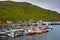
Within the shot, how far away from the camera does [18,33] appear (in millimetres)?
14062

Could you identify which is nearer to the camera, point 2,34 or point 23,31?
point 2,34

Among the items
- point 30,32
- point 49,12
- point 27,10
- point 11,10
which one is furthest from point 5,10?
point 30,32

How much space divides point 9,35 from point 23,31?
1330mm

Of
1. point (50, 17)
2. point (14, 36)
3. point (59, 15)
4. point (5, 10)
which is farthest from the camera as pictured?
point (59, 15)

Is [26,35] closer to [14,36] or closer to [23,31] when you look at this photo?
[23,31]

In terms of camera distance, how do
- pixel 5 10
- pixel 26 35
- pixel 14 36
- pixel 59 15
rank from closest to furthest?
pixel 14 36
pixel 26 35
pixel 5 10
pixel 59 15

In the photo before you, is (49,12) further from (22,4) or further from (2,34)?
(2,34)

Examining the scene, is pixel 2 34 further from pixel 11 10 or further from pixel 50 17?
pixel 50 17

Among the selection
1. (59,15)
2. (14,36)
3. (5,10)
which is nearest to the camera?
(14,36)

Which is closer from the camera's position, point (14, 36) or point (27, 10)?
point (14, 36)

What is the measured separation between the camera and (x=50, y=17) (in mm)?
40094

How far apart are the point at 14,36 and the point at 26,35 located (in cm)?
125

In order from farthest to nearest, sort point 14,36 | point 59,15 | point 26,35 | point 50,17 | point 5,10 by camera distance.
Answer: point 59,15 → point 50,17 → point 5,10 → point 26,35 → point 14,36

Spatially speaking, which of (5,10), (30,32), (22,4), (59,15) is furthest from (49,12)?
(30,32)
